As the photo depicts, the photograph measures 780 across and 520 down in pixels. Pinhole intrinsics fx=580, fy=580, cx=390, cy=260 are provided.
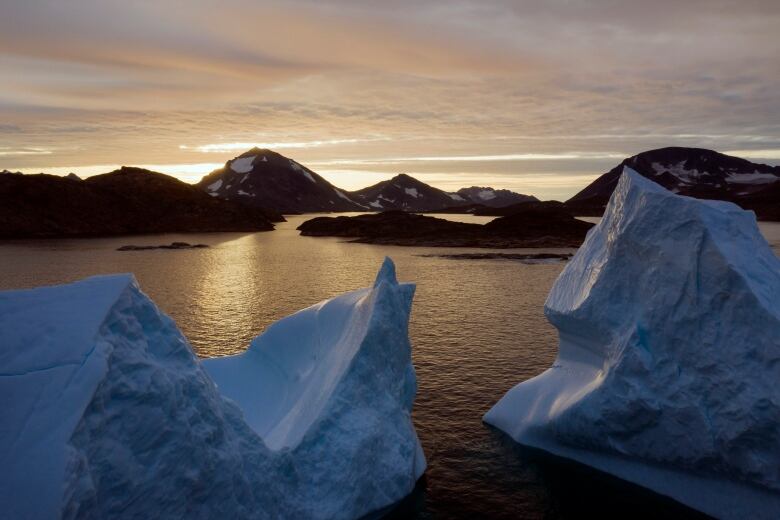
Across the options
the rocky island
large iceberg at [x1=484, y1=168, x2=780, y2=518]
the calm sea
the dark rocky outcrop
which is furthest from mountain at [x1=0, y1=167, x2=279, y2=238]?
large iceberg at [x1=484, y1=168, x2=780, y2=518]

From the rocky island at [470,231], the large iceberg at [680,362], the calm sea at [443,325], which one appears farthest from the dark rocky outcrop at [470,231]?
the large iceberg at [680,362]

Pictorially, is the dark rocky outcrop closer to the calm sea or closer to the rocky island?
the rocky island

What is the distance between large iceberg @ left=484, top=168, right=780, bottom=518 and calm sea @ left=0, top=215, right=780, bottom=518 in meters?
0.92

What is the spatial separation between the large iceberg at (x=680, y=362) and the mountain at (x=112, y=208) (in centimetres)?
10436

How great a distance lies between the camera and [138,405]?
7.70 metres

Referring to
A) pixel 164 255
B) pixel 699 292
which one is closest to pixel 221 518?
pixel 699 292

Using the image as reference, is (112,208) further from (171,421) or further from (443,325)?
(171,421)

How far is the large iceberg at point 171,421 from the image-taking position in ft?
21.4

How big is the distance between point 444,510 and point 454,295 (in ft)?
90.6

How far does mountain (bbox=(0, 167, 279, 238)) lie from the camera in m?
102

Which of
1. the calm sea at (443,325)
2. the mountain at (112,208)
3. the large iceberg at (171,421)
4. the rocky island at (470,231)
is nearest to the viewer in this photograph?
the large iceberg at (171,421)

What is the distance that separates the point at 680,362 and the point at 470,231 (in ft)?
251

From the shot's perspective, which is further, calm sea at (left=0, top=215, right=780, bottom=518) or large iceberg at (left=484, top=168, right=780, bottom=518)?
calm sea at (left=0, top=215, right=780, bottom=518)

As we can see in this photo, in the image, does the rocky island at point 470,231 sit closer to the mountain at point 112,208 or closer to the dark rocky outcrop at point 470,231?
the dark rocky outcrop at point 470,231
